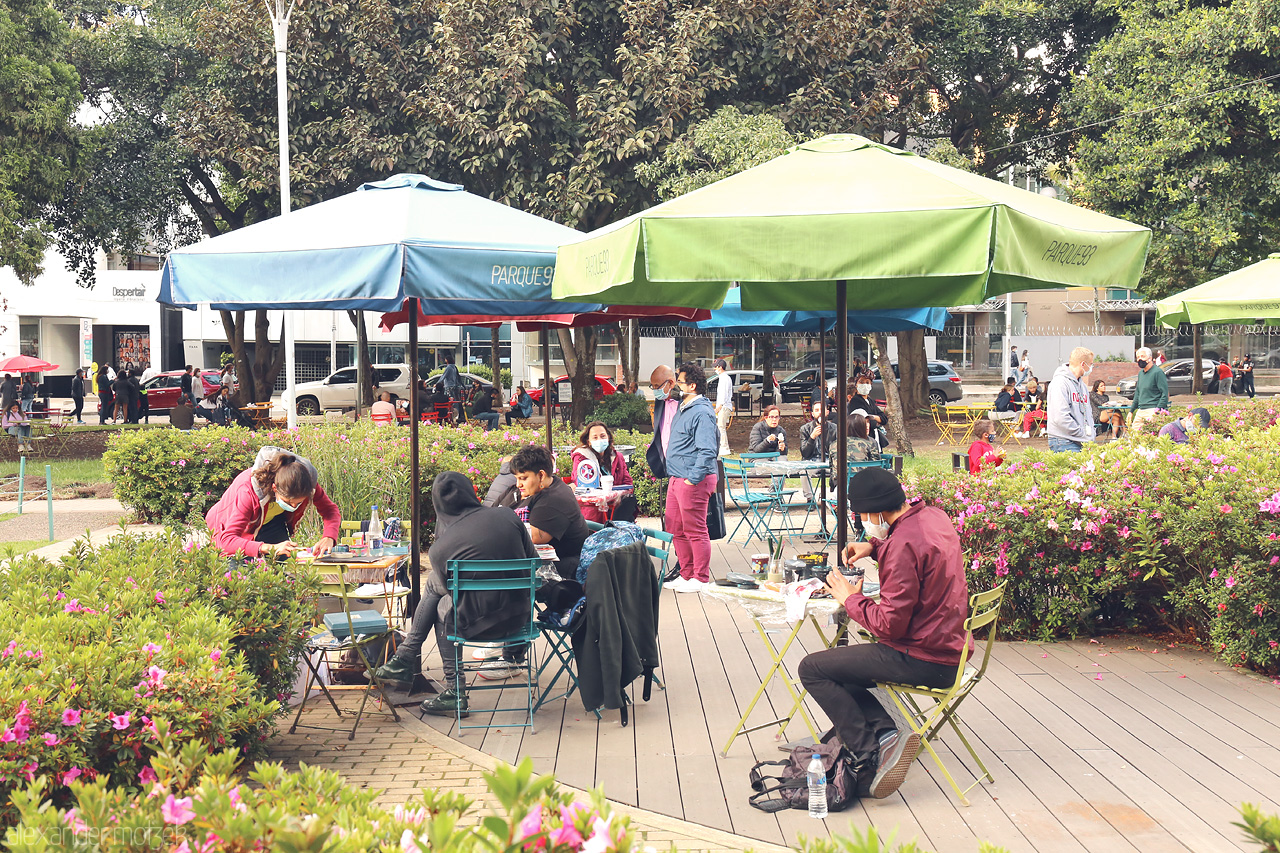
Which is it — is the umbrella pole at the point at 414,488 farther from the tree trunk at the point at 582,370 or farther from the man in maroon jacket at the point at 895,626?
the tree trunk at the point at 582,370

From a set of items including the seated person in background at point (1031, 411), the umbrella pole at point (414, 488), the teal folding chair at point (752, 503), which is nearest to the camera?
the umbrella pole at point (414, 488)

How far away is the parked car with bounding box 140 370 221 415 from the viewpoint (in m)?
30.1

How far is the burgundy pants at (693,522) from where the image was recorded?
27.4 feet

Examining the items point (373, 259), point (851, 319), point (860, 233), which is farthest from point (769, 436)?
point (860, 233)

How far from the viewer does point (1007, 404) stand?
2166 centimetres

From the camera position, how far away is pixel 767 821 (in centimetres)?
426

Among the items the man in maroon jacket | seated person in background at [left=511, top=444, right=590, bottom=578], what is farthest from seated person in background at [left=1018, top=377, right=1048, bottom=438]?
the man in maroon jacket

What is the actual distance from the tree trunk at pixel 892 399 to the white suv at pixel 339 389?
735 inches

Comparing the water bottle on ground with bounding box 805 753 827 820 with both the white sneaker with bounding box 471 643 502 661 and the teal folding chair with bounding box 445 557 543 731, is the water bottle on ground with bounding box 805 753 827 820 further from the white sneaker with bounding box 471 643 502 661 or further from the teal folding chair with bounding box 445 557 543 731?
the white sneaker with bounding box 471 643 502 661

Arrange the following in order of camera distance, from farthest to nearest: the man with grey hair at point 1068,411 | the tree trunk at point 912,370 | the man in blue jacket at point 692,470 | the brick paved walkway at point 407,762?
the tree trunk at point 912,370
the man with grey hair at point 1068,411
the man in blue jacket at point 692,470
the brick paved walkway at point 407,762

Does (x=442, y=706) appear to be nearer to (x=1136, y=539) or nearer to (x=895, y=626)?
(x=895, y=626)

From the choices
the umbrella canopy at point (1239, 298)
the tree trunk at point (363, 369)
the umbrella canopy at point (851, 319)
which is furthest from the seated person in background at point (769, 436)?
the tree trunk at point (363, 369)

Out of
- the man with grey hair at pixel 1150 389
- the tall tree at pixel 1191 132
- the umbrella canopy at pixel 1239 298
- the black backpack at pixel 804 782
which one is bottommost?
the black backpack at pixel 804 782

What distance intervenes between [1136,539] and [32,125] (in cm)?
1926
